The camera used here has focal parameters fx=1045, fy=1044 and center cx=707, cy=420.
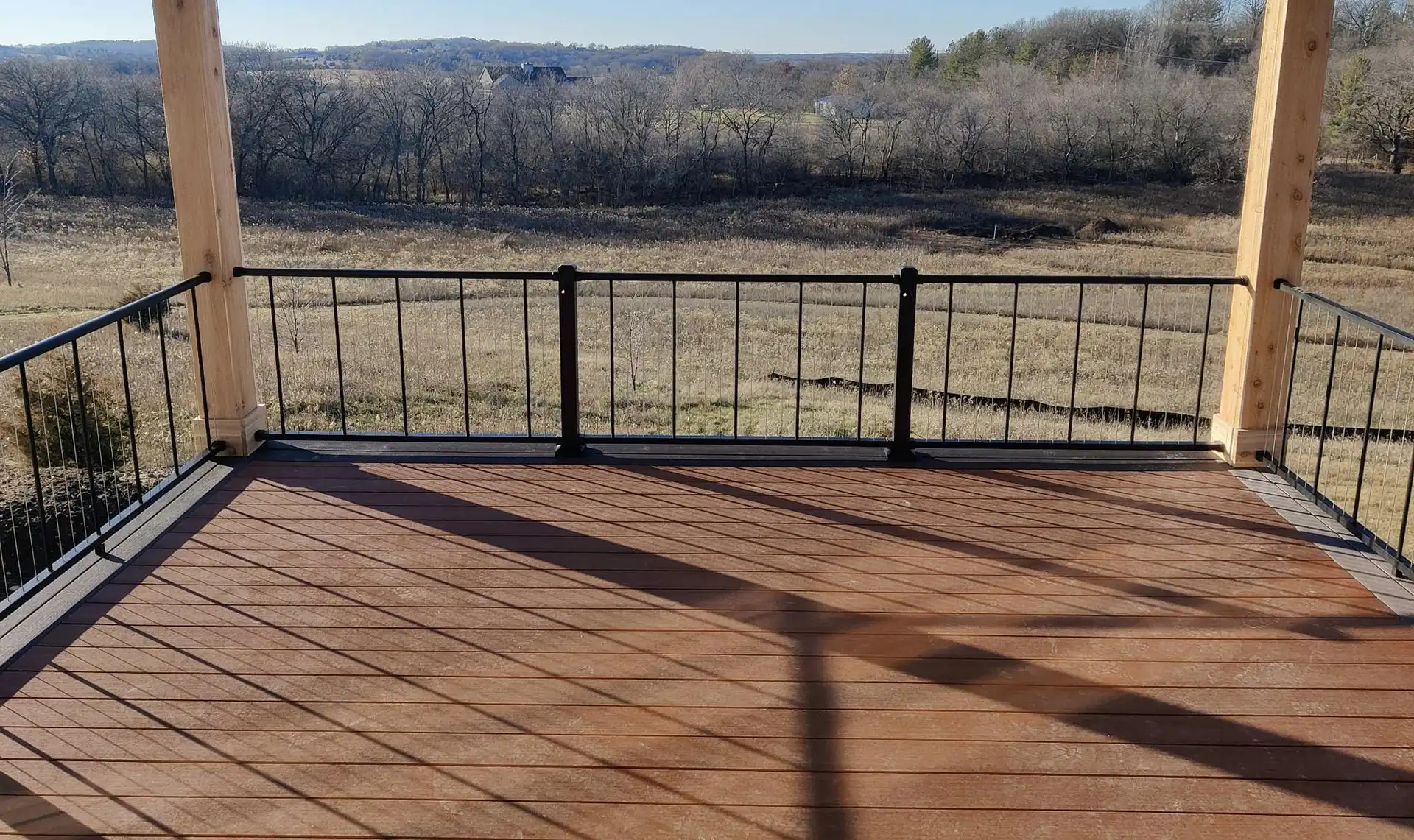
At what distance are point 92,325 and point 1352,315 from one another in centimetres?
384

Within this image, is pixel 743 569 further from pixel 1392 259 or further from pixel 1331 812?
pixel 1392 259

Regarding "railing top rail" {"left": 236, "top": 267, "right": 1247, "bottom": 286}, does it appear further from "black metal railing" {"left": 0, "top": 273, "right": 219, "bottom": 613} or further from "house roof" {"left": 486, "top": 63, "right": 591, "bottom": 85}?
"house roof" {"left": 486, "top": 63, "right": 591, "bottom": 85}

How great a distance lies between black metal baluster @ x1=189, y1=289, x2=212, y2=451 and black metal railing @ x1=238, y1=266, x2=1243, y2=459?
3.79m

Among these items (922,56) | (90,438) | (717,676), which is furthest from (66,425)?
(922,56)

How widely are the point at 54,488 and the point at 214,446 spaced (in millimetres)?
5866

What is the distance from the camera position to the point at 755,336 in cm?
1591

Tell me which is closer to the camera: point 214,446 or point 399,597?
point 399,597

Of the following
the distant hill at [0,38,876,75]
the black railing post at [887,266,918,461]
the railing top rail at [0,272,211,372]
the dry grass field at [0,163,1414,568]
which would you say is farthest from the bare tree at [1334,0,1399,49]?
the railing top rail at [0,272,211,372]

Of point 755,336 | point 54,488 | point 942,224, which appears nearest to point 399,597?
point 54,488

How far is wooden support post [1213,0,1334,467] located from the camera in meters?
3.59

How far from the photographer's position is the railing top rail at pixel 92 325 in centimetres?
259

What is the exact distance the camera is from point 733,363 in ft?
44.2

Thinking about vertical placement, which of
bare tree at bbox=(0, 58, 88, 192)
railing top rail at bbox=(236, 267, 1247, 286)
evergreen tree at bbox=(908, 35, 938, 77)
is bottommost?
railing top rail at bbox=(236, 267, 1247, 286)

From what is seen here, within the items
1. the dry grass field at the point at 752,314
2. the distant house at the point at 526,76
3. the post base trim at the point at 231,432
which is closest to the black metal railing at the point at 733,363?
the dry grass field at the point at 752,314
